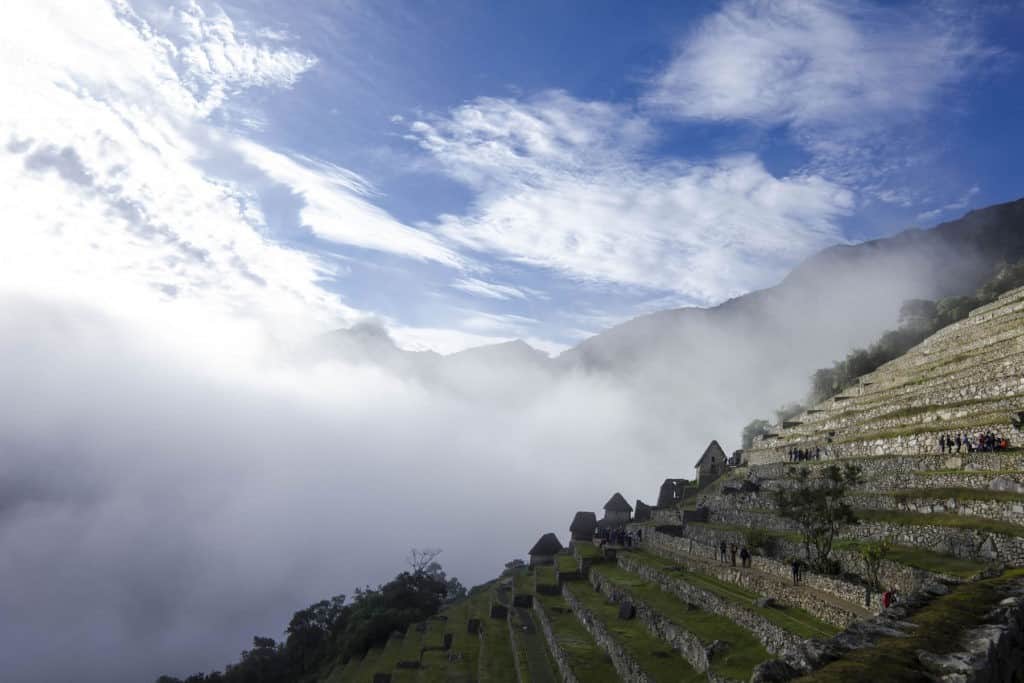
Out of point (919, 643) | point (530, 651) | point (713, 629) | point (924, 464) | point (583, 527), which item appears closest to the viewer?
point (919, 643)

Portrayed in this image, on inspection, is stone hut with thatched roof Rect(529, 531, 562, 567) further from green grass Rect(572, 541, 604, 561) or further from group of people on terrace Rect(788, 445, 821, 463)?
group of people on terrace Rect(788, 445, 821, 463)

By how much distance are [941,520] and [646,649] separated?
1138 cm

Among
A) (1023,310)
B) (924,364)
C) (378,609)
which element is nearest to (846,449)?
(924,364)

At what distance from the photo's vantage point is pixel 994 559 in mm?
19719

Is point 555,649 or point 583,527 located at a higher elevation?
point 583,527

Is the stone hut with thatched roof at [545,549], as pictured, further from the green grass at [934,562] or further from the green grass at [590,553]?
the green grass at [934,562]

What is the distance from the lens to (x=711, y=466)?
202 ft

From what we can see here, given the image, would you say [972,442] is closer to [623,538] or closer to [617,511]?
[623,538]

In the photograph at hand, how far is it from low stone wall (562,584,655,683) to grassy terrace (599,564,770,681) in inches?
78.7

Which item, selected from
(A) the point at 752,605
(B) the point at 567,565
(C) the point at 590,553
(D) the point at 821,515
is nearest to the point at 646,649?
(A) the point at 752,605

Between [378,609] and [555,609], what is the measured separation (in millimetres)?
34423

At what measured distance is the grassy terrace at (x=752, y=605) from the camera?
1716cm

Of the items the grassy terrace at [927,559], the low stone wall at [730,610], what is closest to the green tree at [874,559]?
the grassy terrace at [927,559]

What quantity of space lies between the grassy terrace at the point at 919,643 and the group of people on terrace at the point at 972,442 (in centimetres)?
1561
